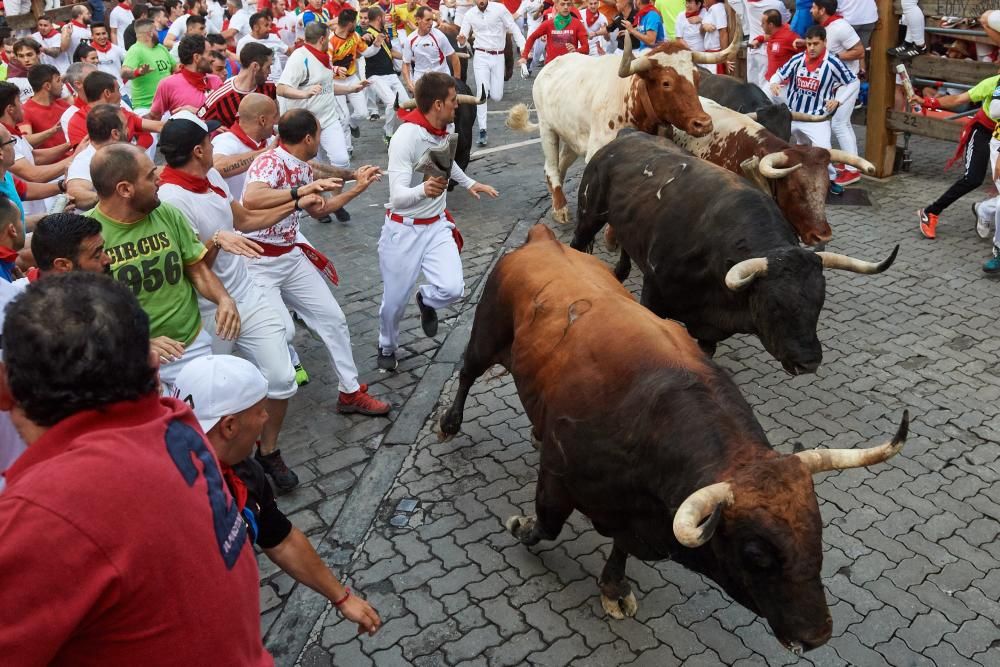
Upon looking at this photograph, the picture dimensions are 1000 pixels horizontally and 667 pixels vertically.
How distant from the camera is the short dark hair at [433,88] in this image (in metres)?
6.84

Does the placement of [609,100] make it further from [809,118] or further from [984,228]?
[984,228]

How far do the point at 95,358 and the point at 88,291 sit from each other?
7.5 inches

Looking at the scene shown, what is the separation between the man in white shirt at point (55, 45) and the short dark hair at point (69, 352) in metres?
14.5

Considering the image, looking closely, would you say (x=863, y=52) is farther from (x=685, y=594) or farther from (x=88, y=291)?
(x=88, y=291)

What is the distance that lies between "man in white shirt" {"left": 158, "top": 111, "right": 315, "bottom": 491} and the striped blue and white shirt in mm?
7322

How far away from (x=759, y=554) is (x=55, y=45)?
615 inches

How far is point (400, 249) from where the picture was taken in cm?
703

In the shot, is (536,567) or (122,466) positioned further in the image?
(536,567)

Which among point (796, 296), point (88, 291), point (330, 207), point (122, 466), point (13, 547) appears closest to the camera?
point (13, 547)

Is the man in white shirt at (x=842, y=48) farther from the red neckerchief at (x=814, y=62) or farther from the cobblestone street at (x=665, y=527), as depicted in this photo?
the cobblestone street at (x=665, y=527)

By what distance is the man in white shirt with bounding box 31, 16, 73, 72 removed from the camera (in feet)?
48.3

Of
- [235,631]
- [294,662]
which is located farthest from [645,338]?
[235,631]

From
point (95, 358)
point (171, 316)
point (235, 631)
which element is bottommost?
point (171, 316)

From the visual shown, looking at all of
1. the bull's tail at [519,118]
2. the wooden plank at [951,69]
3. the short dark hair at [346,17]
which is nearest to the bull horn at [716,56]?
the bull's tail at [519,118]
